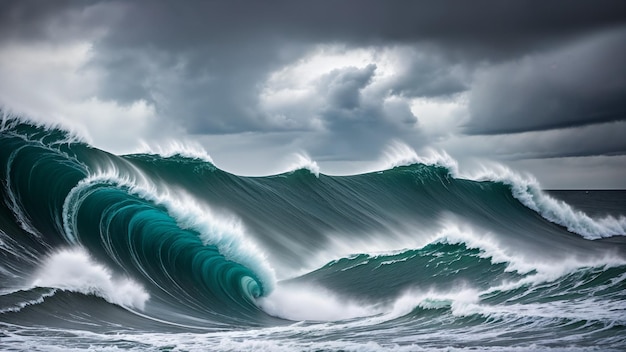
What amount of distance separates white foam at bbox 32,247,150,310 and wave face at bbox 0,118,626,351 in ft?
0.09

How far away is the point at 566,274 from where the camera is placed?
10.1 meters

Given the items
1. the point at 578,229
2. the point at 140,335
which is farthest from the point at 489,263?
the point at 578,229

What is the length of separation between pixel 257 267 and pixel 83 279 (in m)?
3.95

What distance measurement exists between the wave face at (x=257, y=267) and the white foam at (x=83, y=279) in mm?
28

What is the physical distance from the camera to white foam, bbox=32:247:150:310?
368 inches

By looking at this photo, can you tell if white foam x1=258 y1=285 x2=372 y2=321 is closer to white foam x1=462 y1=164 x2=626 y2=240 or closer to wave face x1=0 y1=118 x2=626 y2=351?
wave face x1=0 y1=118 x2=626 y2=351

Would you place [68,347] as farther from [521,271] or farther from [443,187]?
[443,187]

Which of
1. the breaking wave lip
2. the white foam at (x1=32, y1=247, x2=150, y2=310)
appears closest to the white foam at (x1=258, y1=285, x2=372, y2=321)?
the white foam at (x1=32, y1=247, x2=150, y2=310)

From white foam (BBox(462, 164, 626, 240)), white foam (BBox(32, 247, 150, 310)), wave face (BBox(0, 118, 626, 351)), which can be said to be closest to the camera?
wave face (BBox(0, 118, 626, 351))

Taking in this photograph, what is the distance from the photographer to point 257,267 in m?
12.7

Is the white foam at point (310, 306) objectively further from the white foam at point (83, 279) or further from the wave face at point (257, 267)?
the white foam at point (83, 279)

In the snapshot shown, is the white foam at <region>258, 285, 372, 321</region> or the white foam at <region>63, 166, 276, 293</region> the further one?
the white foam at <region>63, 166, 276, 293</region>

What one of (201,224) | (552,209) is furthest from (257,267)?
(552,209)

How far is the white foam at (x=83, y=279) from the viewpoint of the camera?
9.34 m
